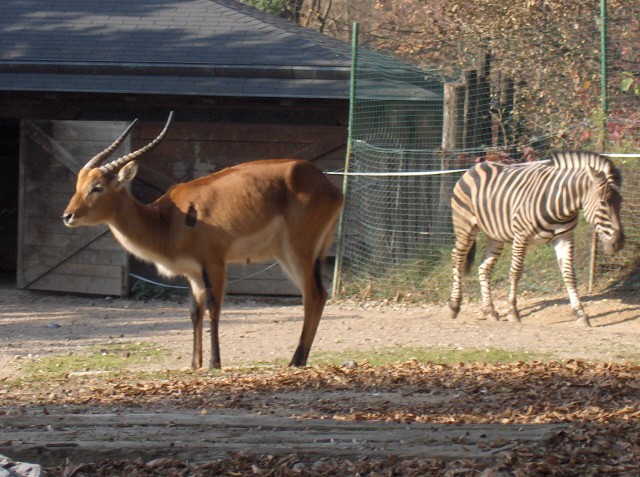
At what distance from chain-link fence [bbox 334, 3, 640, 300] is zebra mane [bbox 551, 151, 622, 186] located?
1.25 metres

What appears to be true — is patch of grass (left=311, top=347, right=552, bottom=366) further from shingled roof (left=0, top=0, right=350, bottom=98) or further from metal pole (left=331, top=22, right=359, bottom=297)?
shingled roof (left=0, top=0, right=350, bottom=98)

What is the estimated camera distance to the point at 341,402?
6871 millimetres

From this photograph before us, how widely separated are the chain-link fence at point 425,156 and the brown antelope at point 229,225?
11.8 feet

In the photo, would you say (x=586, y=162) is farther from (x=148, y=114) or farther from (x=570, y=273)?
(x=148, y=114)

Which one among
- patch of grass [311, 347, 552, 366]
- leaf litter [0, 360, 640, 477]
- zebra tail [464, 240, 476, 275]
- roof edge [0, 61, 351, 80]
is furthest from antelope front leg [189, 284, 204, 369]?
roof edge [0, 61, 351, 80]

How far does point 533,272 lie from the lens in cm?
1349

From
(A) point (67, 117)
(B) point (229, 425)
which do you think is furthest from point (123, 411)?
(A) point (67, 117)

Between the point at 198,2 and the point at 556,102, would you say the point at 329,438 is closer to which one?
the point at 556,102

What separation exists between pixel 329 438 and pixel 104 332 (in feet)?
23.6

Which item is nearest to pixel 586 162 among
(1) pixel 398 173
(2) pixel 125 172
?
(1) pixel 398 173

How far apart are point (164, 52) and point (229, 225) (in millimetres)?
6340

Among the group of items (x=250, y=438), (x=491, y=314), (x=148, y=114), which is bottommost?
(x=491, y=314)

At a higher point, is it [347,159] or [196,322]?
[347,159]

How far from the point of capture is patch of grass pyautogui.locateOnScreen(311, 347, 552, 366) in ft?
31.0
